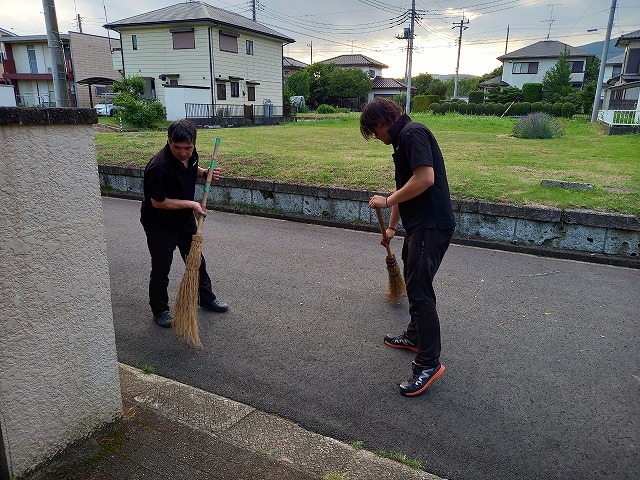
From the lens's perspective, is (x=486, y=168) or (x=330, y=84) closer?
(x=486, y=168)

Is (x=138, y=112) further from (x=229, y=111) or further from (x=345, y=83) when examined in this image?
(x=345, y=83)

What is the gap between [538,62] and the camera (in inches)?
2130

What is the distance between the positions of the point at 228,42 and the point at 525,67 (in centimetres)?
3997

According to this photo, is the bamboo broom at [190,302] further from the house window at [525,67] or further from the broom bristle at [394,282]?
the house window at [525,67]

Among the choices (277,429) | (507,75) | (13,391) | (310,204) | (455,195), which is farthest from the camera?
(507,75)

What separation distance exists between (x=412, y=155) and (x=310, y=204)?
461cm

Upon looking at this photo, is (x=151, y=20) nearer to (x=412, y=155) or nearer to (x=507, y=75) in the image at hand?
(x=412, y=155)

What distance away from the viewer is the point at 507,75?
5609cm

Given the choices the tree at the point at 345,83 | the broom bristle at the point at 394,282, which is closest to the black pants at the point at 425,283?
the broom bristle at the point at 394,282

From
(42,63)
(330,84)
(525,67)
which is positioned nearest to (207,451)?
(42,63)

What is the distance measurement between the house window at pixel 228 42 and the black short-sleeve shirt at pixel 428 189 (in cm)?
2811

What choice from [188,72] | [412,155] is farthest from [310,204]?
[188,72]

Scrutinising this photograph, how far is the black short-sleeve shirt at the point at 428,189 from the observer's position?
116 inches

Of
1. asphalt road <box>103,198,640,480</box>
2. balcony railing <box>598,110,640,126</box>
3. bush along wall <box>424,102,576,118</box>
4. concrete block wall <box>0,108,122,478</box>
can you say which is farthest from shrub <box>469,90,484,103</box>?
concrete block wall <box>0,108,122,478</box>
